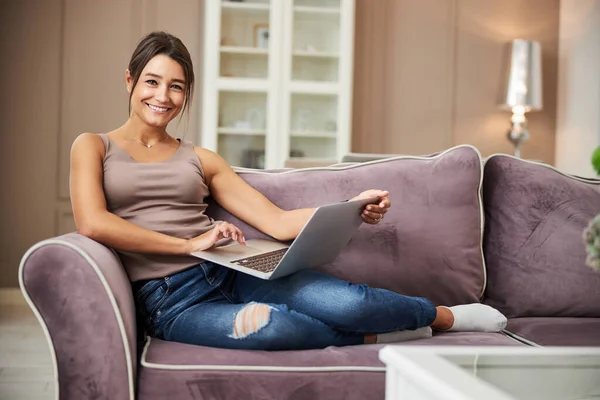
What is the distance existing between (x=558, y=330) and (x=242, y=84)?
9.33 feet

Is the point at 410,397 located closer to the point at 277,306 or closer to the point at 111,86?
the point at 277,306

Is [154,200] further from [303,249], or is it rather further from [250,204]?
[303,249]

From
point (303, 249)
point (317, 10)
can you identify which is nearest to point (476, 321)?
point (303, 249)

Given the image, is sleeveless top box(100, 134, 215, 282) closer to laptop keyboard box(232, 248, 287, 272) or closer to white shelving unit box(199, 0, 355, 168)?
laptop keyboard box(232, 248, 287, 272)

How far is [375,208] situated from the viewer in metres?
1.50

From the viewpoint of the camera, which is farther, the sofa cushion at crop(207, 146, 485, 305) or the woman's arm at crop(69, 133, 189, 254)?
the sofa cushion at crop(207, 146, 485, 305)

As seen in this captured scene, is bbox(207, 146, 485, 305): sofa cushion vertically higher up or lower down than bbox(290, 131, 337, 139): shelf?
lower down

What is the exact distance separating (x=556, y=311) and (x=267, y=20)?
2851mm

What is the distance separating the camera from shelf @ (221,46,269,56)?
397 centimetres

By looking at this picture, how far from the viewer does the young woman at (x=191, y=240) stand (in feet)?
4.34

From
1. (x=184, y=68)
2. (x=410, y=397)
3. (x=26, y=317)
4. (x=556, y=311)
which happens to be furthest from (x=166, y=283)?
(x=26, y=317)

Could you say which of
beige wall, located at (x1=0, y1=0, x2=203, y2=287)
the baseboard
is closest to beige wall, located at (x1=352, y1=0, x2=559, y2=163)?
beige wall, located at (x1=0, y1=0, x2=203, y2=287)

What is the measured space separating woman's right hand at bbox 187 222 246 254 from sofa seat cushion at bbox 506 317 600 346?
68 centimetres

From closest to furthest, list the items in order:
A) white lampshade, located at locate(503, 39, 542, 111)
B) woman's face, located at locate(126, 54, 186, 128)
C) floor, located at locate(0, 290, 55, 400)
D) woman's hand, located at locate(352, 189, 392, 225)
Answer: woman's hand, located at locate(352, 189, 392, 225) → woman's face, located at locate(126, 54, 186, 128) → floor, located at locate(0, 290, 55, 400) → white lampshade, located at locate(503, 39, 542, 111)
